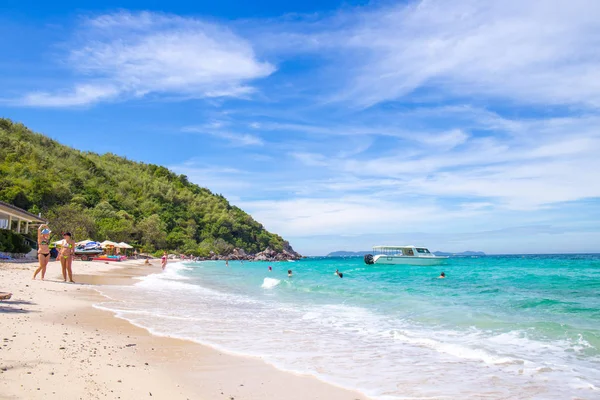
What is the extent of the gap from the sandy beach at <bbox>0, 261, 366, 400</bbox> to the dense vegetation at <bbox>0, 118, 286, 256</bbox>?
4521cm

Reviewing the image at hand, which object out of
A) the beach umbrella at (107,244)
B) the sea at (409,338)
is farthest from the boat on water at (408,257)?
the sea at (409,338)

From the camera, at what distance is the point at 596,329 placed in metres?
9.41

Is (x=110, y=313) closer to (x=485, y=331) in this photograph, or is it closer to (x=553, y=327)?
(x=485, y=331)

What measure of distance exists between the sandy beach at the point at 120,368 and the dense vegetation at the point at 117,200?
148 feet

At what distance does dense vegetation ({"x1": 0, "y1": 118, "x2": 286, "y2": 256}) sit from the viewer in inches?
2194

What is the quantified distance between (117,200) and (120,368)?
271 feet

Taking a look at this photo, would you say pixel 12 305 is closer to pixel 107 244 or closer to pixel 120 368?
pixel 120 368

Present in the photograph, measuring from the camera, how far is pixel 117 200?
81.2 meters

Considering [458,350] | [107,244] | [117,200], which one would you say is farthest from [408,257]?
[117,200]

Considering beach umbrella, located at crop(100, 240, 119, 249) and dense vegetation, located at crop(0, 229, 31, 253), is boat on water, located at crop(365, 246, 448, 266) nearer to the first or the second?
beach umbrella, located at crop(100, 240, 119, 249)

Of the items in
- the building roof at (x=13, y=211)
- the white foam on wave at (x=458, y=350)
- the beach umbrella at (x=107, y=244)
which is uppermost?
the building roof at (x=13, y=211)

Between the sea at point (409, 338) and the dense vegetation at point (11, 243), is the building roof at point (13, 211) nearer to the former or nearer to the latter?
the dense vegetation at point (11, 243)

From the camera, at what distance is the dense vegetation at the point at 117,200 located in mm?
55719

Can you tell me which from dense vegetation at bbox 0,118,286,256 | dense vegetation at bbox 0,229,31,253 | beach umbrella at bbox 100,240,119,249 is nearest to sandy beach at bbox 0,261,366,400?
dense vegetation at bbox 0,229,31,253
